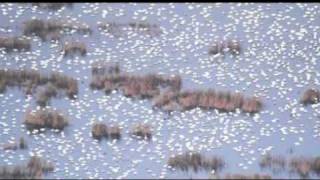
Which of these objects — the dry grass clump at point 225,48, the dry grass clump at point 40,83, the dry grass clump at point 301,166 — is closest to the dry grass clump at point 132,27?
the dry grass clump at point 225,48

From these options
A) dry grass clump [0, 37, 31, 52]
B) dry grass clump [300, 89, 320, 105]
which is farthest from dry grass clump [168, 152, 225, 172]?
dry grass clump [0, 37, 31, 52]

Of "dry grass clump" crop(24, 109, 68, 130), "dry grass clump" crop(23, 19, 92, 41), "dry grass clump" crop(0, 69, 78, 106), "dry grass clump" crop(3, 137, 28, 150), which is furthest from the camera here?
"dry grass clump" crop(23, 19, 92, 41)

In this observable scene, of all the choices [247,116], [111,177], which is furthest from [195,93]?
[111,177]

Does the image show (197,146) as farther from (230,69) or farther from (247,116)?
(230,69)

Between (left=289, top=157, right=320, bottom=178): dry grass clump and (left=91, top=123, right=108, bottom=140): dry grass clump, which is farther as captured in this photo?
(left=91, top=123, right=108, bottom=140): dry grass clump

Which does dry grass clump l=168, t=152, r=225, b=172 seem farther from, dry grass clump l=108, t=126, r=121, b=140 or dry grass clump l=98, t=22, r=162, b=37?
dry grass clump l=98, t=22, r=162, b=37

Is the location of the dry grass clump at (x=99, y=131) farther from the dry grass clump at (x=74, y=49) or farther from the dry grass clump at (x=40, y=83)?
the dry grass clump at (x=74, y=49)
